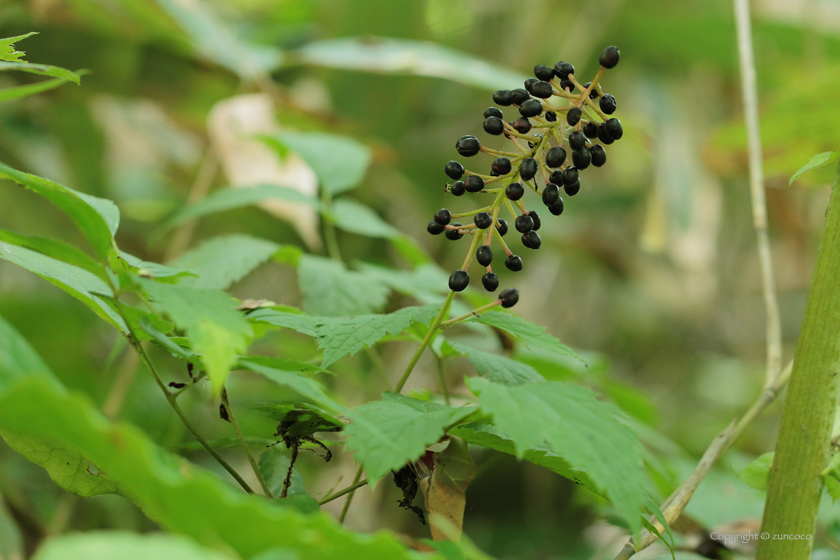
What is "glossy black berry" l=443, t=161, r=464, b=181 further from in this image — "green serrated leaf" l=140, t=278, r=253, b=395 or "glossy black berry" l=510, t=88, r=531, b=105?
"green serrated leaf" l=140, t=278, r=253, b=395

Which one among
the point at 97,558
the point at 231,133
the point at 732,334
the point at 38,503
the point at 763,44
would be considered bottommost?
the point at 38,503

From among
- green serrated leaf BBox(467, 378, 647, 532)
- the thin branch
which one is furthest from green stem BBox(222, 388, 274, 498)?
the thin branch

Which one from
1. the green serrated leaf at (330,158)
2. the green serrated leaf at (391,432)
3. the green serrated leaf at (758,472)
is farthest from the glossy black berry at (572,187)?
the green serrated leaf at (330,158)

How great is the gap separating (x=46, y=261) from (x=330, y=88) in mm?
1692

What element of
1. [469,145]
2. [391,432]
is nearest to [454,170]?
[469,145]

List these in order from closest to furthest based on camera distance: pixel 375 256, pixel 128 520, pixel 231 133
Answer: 1. pixel 128 520
2. pixel 231 133
3. pixel 375 256

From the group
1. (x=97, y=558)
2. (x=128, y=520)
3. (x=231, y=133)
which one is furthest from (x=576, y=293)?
(x=97, y=558)

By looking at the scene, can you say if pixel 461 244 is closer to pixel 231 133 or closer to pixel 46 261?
pixel 231 133

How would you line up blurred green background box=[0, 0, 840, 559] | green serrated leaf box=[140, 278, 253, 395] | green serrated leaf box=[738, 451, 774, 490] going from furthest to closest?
blurred green background box=[0, 0, 840, 559]
green serrated leaf box=[738, 451, 774, 490]
green serrated leaf box=[140, 278, 253, 395]

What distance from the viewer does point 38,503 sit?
1.26 m

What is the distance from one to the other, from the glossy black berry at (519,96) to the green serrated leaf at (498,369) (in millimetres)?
221

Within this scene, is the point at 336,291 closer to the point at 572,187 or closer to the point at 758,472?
the point at 572,187

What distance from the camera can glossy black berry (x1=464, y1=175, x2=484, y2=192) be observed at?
1.69 ft

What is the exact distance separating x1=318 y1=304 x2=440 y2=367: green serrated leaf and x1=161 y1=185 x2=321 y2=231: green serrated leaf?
0.44 metres
